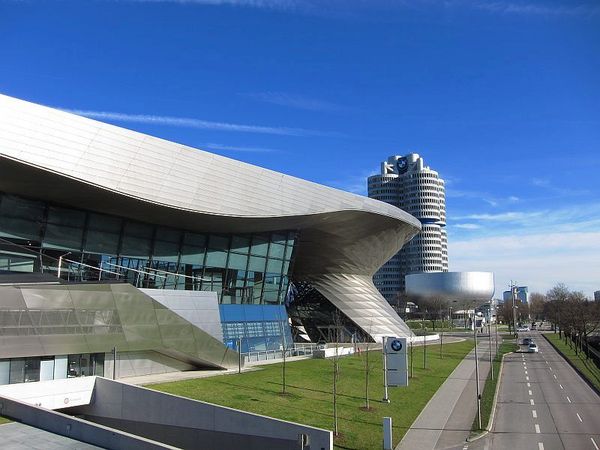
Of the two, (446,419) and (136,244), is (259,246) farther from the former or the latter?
(446,419)

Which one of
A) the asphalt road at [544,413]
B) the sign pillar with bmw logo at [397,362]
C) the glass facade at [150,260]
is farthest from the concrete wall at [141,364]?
the asphalt road at [544,413]

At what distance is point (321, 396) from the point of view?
27.1 m

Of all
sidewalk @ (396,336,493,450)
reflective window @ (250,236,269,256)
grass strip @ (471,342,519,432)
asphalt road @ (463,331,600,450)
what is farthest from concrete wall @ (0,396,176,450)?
reflective window @ (250,236,269,256)

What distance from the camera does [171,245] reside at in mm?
40219

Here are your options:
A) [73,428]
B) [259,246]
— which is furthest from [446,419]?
[259,246]

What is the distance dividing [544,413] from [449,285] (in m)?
135

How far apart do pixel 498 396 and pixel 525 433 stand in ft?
32.4

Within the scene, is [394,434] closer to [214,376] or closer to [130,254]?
[214,376]

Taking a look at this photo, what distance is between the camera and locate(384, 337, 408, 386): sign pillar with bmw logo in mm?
25812

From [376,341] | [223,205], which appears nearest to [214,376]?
[223,205]

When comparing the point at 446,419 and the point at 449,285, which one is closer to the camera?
the point at 446,419

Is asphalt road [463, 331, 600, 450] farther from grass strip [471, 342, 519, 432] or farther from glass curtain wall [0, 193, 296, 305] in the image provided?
glass curtain wall [0, 193, 296, 305]

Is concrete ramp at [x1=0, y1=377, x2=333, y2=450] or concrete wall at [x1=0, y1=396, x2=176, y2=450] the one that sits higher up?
concrete wall at [x1=0, y1=396, x2=176, y2=450]

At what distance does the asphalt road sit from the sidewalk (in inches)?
40.2
